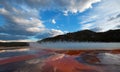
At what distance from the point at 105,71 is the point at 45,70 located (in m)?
5.57

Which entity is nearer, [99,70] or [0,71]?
[0,71]

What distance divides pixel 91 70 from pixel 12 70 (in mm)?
7376

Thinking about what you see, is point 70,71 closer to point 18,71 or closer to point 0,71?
point 18,71

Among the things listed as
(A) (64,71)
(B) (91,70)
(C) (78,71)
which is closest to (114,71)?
(B) (91,70)

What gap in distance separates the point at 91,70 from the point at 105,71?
1285 mm

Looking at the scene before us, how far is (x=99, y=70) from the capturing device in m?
16.3

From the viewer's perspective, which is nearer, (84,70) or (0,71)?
(0,71)

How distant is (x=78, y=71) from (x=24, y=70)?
196 inches

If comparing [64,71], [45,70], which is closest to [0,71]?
[45,70]

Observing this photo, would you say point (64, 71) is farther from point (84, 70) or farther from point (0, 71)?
point (0, 71)

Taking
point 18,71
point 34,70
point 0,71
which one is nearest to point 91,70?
point 34,70

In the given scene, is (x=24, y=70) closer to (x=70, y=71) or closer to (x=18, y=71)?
(x=18, y=71)

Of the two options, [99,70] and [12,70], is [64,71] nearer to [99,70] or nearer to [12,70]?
[99,70]

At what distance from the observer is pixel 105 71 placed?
52.2ft
